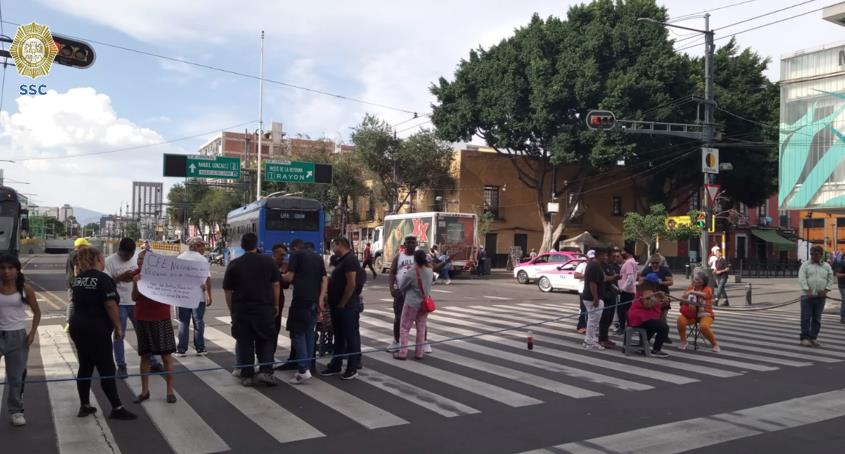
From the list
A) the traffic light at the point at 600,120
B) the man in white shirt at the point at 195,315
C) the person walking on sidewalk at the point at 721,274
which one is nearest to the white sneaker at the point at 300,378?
the man in white shirt at the point at 195,315

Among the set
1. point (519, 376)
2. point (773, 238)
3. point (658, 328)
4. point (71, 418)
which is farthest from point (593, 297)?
point (773, 238)

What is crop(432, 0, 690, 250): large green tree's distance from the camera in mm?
37500

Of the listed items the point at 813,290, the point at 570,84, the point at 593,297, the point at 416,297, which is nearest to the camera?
the point at 416,297

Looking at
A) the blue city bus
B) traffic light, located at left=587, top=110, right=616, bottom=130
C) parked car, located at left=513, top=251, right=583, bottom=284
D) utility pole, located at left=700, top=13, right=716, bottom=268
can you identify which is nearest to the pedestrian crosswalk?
utility pole, located at left=700, top=13, right=716, bottom=268

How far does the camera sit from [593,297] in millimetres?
11180

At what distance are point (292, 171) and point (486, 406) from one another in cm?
3275

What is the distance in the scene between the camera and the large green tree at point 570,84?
37500 mm

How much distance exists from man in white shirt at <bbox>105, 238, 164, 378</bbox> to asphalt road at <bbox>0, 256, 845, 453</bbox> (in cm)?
47

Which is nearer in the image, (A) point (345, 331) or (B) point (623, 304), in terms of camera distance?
(A) point (345, 331)

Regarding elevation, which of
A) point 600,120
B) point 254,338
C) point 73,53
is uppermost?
point 600,120

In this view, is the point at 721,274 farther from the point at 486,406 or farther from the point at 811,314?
the point at 486,406

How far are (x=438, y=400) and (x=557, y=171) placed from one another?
40.7 metres

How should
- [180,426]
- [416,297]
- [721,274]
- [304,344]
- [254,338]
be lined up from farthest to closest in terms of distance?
[721,274] → [416,297] → [304,344] → [254,338] → [180,426]

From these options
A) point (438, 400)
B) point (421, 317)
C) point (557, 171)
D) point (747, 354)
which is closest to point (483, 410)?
point (438, 400)
